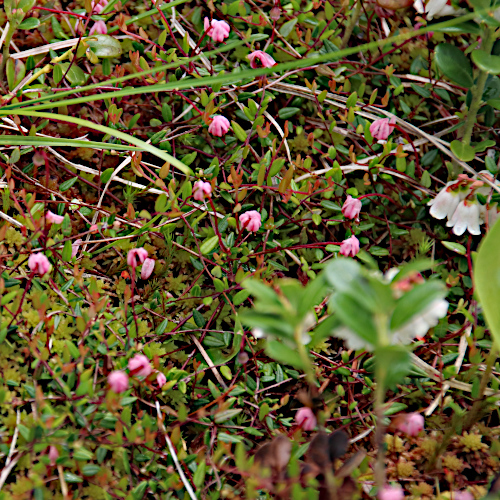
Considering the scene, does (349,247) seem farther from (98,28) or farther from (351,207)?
(98,28)

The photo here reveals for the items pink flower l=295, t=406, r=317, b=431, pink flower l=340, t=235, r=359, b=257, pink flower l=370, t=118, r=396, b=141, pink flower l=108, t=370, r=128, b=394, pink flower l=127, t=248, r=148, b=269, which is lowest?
pink flower l=295, t=406, r=317, b=431

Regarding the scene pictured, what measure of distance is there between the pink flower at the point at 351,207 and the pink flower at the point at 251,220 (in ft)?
0.81

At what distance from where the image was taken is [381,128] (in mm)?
1430

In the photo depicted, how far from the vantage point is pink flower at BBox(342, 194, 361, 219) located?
1313 mm

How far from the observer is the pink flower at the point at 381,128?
4.67ft

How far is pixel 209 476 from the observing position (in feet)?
3.36

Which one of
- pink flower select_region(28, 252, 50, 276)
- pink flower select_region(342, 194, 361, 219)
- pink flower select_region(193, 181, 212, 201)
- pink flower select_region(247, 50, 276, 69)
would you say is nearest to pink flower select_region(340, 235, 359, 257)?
pink flower select_region(342, 194, 361, 219)

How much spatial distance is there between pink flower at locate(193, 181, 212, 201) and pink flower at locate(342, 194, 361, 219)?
37 centimetres

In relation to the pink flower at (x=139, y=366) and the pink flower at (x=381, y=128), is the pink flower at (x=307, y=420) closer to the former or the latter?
the pink flower at (x=139, y=366)

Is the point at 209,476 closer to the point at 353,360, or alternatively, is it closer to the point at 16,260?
the point at 353,360

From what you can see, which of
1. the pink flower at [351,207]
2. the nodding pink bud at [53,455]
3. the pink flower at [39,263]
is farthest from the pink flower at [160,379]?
the pink flower at [351,207]

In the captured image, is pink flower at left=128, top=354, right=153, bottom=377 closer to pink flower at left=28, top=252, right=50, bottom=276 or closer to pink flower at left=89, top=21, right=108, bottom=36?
pink flower at left=28, top=252, right=50, bottom=276

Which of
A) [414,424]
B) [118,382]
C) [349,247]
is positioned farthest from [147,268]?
[414,424]

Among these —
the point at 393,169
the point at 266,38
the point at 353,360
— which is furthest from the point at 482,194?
the point at 266,38
